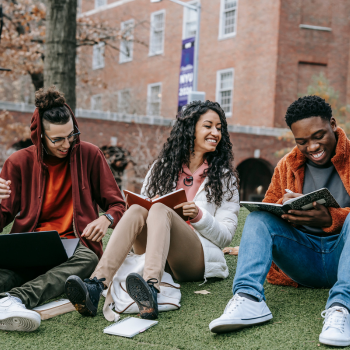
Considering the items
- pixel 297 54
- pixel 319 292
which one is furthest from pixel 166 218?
pixel 297 54

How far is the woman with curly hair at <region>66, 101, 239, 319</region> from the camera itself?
2781mm

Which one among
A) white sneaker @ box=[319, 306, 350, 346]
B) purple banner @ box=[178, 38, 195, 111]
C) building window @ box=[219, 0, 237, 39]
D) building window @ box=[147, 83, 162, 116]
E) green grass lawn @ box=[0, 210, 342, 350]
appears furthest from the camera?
building window @ box=[147, 83, 162, 116]

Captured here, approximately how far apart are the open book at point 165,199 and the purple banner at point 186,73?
8.61m

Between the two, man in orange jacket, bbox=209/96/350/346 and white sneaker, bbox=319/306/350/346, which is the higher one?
man in orange jacket, bbox=209/96/350/346

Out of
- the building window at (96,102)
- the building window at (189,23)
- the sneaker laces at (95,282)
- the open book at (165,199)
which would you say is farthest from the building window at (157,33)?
the sneaker laces at (95,282)

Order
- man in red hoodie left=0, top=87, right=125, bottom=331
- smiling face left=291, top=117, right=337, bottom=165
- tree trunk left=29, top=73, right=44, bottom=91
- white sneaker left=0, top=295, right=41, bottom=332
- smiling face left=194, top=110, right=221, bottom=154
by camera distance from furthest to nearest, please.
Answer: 1. tree trunk left=29, top=73, right=44, bottom=91
2. smiling face left=194, top=110, right=221, bottom=154
3. man in red hoodie left=0, top=87, right=125, bottom=331
4. smiling face left=291, top=117, right=337, bottom=165
5. white sneaker left=0, top=295, right=41, bottom=332

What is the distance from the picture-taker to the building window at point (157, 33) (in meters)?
24.2

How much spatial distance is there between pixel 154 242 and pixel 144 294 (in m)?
0.34

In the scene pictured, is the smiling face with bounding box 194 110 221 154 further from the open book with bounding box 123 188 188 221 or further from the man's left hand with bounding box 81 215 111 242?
the man's left hand with bounding box 81 215 111 242

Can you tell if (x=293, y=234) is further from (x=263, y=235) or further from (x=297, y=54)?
(x=297, y=54)

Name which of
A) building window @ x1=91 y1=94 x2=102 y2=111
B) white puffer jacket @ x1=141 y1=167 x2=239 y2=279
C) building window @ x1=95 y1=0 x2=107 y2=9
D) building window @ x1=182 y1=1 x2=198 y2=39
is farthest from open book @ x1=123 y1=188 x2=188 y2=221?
building window @ x1=95 y1=0 x2=107 y2=9

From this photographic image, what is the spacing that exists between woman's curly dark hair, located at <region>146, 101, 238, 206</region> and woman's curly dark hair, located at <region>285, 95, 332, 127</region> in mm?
830

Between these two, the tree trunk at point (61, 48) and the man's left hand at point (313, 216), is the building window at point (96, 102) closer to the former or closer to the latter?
the tree trunk at point (61, 48)

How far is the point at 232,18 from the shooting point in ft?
70.5
